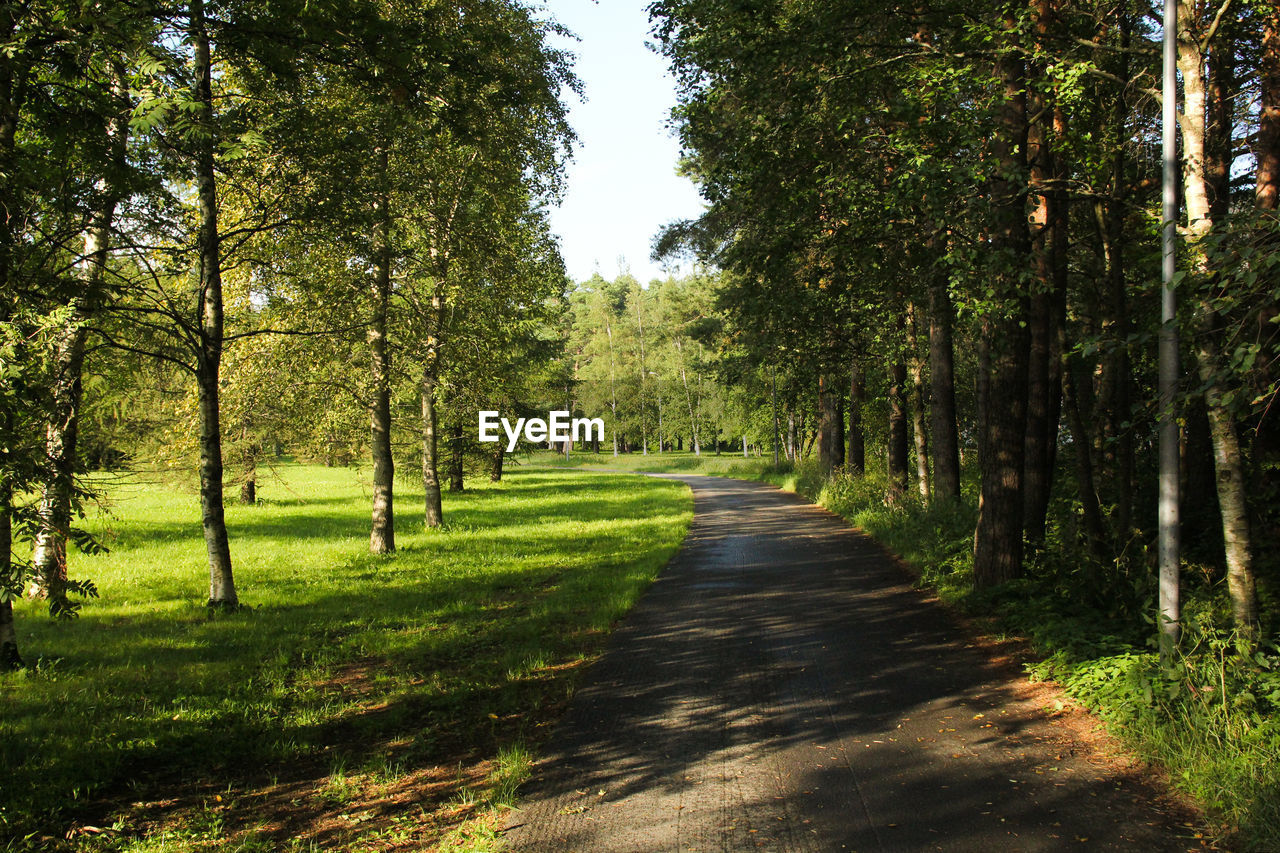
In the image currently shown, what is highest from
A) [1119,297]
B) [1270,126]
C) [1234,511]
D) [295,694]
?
[1270,126]

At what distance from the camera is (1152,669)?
5.95 metres

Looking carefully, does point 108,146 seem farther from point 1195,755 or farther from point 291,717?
point 1195,755

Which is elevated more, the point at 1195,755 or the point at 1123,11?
the point at 1123,11

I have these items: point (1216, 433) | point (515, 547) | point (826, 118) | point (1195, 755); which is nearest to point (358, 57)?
point (826, 118)

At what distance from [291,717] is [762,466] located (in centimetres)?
4121

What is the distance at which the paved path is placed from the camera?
14.2ft

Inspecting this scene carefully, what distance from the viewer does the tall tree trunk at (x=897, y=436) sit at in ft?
63.3

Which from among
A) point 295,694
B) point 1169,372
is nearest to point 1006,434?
point 1169,372

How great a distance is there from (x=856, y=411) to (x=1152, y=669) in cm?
1804

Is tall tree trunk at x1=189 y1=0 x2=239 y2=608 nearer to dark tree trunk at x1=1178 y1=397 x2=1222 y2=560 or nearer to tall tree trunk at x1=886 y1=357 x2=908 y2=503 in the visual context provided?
dark tree trunk at x1=1178 y1=397 x2=1222 y2=560

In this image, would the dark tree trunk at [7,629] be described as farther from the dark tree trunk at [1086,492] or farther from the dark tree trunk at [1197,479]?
the dark tree trunk at [1197,479]

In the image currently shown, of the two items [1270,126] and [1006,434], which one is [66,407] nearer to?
[1006,434]

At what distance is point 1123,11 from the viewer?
945 centimetres

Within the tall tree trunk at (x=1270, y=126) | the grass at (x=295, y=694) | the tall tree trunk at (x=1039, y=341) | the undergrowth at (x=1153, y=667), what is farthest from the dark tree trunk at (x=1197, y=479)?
the grass at (x=295, y=694)
